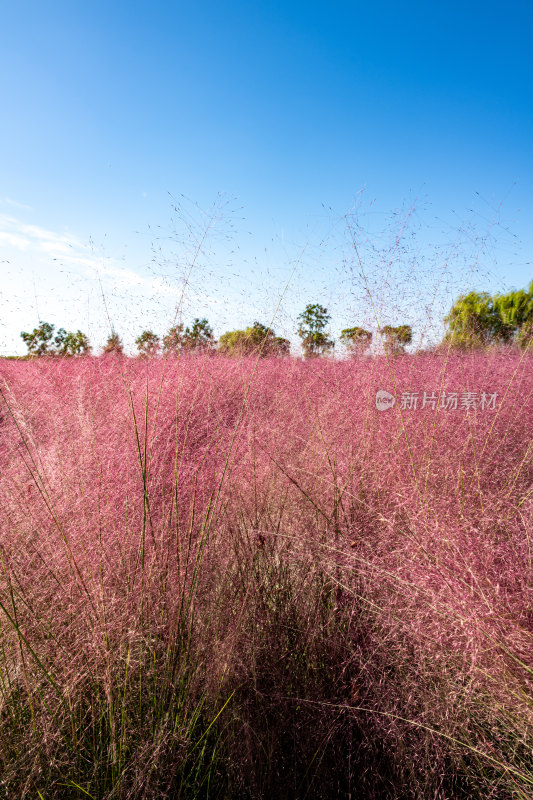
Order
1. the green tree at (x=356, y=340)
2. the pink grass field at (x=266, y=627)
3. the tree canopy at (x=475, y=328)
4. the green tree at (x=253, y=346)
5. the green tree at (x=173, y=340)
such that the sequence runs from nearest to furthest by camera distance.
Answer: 1. the pink grass field at (x=266, y=627)
2. the green tree at (x=173, y=340)
3. the tree canopy at (x=475, y=328)
4. the green tree at (x=356, y=340)
5. the green tree at (x=253, y=346)

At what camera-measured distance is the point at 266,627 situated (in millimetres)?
1397

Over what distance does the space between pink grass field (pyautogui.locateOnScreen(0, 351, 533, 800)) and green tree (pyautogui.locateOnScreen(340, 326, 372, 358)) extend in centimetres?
102

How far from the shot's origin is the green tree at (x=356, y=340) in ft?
9.04

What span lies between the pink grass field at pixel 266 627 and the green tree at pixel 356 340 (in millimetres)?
1025

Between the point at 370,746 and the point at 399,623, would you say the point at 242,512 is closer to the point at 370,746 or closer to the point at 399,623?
the point at 399,623

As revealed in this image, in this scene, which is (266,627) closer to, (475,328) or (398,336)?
(398,336)

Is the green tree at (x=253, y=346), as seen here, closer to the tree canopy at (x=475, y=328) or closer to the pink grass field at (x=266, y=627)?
the tree canopy at (x=475, y=328)

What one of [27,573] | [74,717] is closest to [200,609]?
[74,717]

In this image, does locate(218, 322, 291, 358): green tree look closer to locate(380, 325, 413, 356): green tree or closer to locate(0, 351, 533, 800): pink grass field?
locate(380, 325, 413, 356): green tree

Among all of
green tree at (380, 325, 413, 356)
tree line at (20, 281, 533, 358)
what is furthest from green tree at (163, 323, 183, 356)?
green tree at (380, 325, 413, 356)

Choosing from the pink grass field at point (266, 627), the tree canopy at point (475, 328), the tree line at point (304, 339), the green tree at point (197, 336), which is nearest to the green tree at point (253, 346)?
the tree line at point (304, 339)

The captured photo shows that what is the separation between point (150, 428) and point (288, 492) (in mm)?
732

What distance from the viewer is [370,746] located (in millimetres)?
1194

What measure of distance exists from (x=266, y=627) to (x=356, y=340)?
6.77 feet
